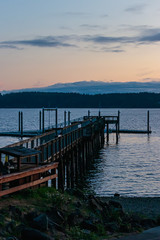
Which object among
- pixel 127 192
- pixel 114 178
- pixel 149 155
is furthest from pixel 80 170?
pixel 149 155

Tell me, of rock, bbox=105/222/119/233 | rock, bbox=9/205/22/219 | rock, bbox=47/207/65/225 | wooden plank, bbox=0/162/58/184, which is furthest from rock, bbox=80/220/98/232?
wooden plank, bbox=0/162/58/184

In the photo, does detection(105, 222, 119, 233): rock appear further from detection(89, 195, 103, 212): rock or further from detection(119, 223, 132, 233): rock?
detection(89, 195, 103, 212): rock

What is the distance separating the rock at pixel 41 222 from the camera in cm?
1050

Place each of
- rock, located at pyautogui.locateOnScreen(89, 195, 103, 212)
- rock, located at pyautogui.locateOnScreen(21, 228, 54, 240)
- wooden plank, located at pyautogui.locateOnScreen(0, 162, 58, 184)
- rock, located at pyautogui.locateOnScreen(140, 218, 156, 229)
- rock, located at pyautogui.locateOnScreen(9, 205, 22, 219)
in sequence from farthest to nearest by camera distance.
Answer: rock, located at pyautogui.locateOnScreen(89, 195, 103, 212)
rock, located at pyautogui.locateOnScreen(140, 218, 156, 229)
wooden plank, located at pyautogui.locateOnScreen(0, 162, 58, 184)
rock, located at pyautogui.locateOnScreen(9, 205, 22, 219)
rock, located at pyautogui.locateOnScreen(21, 228, 54, 240)

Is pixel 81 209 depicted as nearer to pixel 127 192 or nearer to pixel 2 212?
pixel 2 212

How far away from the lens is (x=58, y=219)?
1142 centimetres

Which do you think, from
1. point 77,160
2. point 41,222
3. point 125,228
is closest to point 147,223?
point 125,228

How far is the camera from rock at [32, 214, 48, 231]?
10500 millimetres

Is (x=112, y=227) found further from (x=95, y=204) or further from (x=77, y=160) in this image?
(x=77, y=160)

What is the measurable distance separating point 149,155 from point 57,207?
4082 cm

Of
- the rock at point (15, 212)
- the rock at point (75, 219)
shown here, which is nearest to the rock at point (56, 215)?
the rock at point (75, 219)

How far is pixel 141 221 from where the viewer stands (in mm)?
13734

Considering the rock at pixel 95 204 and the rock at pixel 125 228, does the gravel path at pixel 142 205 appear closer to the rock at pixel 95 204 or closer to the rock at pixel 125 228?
the rock at pixel 95 204

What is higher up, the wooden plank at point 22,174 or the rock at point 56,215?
the wooden plank at point 22,174
